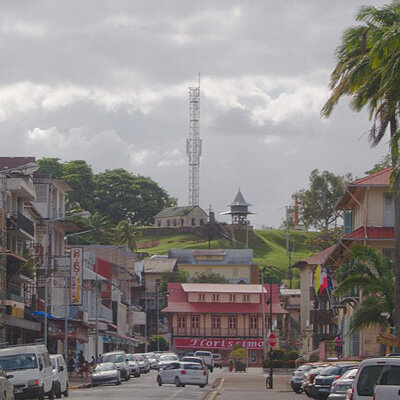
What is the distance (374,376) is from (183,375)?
33.8m

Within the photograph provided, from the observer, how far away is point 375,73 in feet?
109

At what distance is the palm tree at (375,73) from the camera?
28344mm

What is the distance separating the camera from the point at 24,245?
65312 millimetres

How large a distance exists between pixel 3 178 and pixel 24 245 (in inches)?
299

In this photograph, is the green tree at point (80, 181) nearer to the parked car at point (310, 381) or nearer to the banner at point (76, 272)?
the banner at point (76, 272)

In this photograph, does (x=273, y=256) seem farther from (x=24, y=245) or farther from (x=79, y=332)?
(x=24, y=245)

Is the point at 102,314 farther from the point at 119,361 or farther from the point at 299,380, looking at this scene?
the point at 299,380

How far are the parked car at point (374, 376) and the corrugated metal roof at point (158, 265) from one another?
13075cm

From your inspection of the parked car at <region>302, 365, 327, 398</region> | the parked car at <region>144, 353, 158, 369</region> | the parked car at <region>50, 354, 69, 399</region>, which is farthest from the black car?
the parked car at <region>144, 353, 158, 369</region>

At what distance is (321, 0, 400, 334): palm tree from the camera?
93.0 ft

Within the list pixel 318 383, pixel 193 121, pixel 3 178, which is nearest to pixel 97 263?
pixel 3 178

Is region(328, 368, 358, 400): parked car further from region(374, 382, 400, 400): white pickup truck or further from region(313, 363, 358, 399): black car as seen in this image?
region(374, 382, 400, 400): white pickup truck

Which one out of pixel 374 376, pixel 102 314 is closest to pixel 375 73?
pixel 374 376

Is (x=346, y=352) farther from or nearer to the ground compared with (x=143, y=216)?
nearer to the ground
